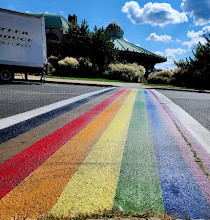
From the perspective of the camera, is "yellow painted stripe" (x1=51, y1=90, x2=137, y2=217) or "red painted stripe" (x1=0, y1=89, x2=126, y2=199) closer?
"yellow painted stripe" (x1=51, y1=90, x2=137, y2=217)

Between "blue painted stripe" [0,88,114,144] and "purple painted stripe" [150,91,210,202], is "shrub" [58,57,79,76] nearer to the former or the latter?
"blue painted stripe" [0,88,114,144]

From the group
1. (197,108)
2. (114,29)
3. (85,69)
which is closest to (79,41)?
(85,69)

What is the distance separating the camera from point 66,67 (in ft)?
69.6

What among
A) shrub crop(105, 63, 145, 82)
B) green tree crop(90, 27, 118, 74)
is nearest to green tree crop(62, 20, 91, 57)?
green tree crop(90, 27, 118, 74)

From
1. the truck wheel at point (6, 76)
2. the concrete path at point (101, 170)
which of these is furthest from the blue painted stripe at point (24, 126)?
the truck wheel at point (6, 76)

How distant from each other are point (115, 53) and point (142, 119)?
77.8ft

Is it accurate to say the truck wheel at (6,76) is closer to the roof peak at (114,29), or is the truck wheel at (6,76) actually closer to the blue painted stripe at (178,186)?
the blue painted stripe at (178,186)

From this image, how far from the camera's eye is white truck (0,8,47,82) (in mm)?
10930

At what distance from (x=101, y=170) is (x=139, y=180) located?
33cm

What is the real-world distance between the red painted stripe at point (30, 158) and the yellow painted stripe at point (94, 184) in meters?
0.40

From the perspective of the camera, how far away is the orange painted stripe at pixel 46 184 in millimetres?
1077

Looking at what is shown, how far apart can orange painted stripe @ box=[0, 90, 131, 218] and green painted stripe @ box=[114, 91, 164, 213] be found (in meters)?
0.43

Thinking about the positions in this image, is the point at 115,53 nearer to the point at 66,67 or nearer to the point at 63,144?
the point at 66,67

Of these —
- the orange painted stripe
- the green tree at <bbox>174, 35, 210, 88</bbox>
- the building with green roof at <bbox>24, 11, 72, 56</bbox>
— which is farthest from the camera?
the building with green roof at <bbox>24, 11, 72, 56</bbox>
